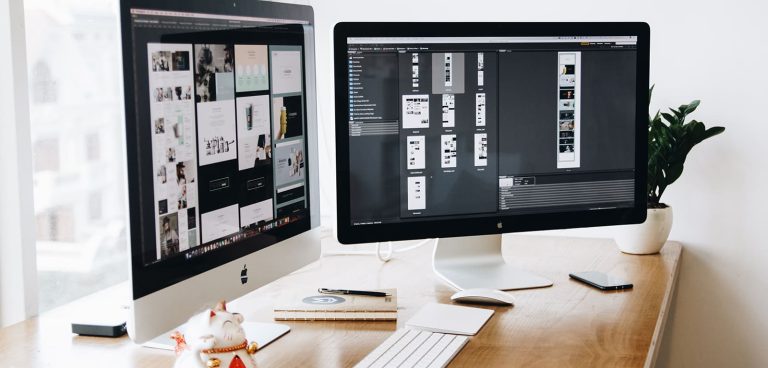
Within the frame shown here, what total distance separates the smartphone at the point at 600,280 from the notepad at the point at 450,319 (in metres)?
0.28

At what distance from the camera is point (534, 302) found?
5.33 feet

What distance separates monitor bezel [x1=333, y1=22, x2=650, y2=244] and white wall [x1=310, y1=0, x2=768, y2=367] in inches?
15.5

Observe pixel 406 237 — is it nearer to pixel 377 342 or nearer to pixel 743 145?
pixel 377 342

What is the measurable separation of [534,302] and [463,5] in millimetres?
919

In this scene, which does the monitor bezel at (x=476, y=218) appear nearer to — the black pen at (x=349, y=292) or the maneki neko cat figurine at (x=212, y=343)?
the black pen at (x=349, y=292)

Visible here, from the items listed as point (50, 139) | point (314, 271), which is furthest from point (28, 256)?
point (314, 271)

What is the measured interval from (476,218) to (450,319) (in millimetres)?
242

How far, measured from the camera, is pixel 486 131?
5.41ft

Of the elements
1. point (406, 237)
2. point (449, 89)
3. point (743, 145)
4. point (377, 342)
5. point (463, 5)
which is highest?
point (463, 5)

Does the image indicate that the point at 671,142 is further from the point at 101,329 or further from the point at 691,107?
the point at 101,329

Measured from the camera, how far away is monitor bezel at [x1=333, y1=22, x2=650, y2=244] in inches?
61.4

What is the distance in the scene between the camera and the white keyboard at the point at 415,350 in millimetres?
1271

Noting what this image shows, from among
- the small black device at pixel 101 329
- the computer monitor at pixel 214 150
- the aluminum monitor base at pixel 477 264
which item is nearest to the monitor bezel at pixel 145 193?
the computer monitor at pixel 214 150

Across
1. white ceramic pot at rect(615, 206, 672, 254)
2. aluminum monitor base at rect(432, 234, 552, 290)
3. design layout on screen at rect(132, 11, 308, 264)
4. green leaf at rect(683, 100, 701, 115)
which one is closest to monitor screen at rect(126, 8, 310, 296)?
design layout on screen at rect(132, 11, 308, 264)
